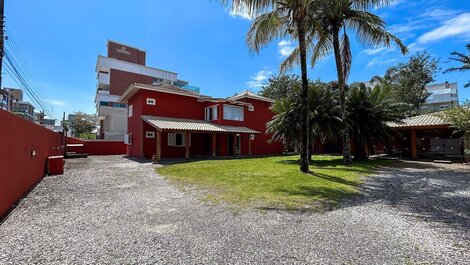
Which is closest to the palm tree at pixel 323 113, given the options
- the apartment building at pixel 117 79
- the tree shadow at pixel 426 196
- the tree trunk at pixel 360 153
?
the tree trunk at pixel 360 153

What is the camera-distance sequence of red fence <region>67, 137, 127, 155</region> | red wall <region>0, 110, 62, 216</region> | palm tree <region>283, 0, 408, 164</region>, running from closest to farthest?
red wall <region>0, 110, 62, 216</region> → palm tree <region>283, 0, 408, 164</region> → red fence <region>67, 137, 127, 155</region>

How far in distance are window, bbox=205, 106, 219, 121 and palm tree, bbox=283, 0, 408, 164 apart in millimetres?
8627

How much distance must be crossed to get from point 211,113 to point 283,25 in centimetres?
1225

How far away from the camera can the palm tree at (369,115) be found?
17266 millimetres

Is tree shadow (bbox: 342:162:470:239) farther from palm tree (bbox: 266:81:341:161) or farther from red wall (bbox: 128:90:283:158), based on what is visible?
red wall (bbox: 128:90:283:158)

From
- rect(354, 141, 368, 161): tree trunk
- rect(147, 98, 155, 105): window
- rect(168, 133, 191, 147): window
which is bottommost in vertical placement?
rect(354, 141, 368, 161): tree trunk

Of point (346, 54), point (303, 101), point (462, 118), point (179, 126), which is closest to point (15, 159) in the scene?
point (303, 101)

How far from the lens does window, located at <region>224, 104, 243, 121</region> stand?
907 inches

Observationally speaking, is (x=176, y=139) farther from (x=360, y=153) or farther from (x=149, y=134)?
(x=360, y=153)

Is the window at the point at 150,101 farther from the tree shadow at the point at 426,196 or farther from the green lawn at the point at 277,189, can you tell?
the tree shadow at the point at 426,196

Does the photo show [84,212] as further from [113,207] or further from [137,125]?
[137,125]

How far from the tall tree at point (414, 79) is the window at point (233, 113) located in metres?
22.3

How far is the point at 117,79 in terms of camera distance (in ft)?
151

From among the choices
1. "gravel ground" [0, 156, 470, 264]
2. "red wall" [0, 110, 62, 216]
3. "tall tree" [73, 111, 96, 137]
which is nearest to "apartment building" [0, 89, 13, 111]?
"red wall" [0, 110, 62, 216]
